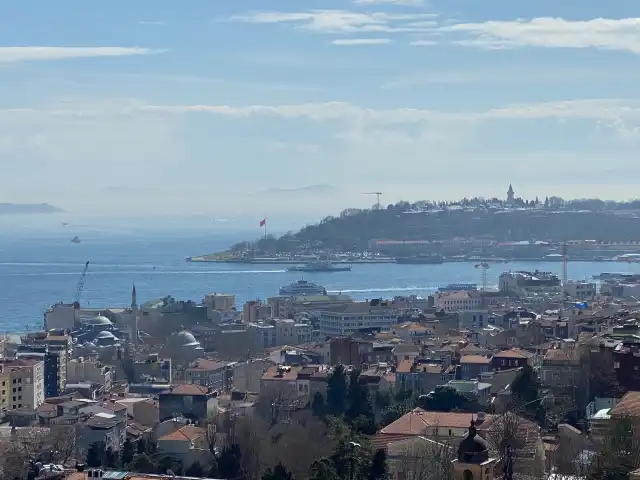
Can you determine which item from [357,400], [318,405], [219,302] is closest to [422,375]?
[318,405]

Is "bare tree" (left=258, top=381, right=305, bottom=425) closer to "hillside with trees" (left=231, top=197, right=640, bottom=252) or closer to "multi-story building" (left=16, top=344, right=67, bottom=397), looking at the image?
"multi-story building" (left=16, top=344, right=67, bottom=397)

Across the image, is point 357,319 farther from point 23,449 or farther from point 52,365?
point 23,449

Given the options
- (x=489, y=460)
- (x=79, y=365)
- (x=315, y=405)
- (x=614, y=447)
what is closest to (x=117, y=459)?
(x=315, y=405)

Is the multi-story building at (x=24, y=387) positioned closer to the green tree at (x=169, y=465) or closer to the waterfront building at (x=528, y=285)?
the green tree at (x=169, y=465)

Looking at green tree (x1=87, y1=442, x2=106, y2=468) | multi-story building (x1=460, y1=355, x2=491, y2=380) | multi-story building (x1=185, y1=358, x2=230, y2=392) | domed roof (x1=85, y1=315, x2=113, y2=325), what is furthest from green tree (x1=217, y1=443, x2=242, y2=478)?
A: domed roof (x1=85, y1=315, x2=113, y2=325)

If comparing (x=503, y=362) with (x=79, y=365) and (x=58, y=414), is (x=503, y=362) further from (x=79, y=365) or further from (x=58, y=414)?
(x=79, y=365)

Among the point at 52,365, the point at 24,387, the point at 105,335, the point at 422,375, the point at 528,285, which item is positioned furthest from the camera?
the point at 528,285
